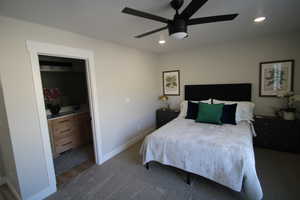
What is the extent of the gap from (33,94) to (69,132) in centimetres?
157

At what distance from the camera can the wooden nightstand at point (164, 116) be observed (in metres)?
3.90

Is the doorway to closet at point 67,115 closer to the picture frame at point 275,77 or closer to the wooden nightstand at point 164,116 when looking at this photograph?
the wooden nightstand at point 164,116

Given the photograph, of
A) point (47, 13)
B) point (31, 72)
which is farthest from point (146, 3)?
point (31, 72)

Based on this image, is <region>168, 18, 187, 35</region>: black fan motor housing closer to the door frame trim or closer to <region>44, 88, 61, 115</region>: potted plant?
the door frame trim

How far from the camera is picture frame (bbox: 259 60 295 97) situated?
2.89 meters

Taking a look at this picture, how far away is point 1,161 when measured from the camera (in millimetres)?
2209

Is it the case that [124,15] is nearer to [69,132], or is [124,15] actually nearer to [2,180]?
[69,132]

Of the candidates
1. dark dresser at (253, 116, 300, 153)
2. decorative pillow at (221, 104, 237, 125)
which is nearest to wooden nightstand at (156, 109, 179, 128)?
decorative pillow at (221, 104, 237, 125)

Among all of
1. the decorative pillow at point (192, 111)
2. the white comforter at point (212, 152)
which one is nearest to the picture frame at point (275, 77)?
the white comforter at point (212, 152)

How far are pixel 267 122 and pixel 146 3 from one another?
3067 millimetres

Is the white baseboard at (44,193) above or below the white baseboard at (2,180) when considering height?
below

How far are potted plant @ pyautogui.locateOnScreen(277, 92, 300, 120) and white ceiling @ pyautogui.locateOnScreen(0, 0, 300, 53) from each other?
1212 mm

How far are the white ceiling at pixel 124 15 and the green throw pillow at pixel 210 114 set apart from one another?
139 cm

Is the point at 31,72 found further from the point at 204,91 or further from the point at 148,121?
the point at 204,91
